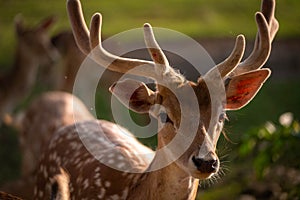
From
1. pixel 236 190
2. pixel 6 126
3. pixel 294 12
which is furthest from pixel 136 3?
pixel 236 190

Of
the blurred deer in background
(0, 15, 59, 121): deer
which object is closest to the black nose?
the blurred deer in background

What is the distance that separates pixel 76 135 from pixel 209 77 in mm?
1777

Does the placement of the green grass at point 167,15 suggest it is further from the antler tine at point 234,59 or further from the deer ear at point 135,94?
the antler tine at point 234,59

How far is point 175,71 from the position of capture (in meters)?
5.32

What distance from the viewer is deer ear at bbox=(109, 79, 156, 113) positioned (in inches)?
209

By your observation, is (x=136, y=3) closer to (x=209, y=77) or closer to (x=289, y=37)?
(x=289, y=37)

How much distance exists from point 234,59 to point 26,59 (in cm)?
1003

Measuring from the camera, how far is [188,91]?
5.13m

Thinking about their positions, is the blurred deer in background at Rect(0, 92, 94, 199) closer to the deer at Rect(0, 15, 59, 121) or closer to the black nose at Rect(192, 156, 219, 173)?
the black nose at Rect(192, 156, 219, 173)

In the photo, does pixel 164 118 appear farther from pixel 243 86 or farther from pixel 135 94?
pixel 243 86

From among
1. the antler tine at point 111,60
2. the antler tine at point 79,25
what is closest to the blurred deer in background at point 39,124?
the antler tine at point 79,25

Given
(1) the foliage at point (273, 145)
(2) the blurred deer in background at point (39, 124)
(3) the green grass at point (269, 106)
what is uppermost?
(1) the foliage at point (273, 145)

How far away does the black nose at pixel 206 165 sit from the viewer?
485cm

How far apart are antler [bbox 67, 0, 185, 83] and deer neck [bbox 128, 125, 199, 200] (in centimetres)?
40
